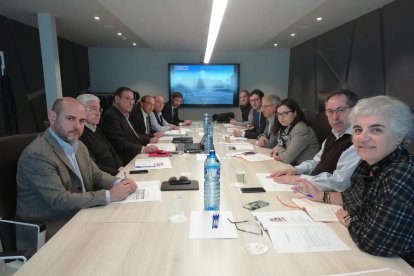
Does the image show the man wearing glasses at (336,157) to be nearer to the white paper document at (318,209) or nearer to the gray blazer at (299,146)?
the white paper document at (318,209)

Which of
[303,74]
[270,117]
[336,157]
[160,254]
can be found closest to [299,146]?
[336,157]

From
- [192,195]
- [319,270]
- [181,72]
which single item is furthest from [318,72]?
[319,270]

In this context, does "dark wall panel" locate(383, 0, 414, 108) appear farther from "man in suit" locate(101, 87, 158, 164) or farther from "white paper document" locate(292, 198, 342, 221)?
"man in suit" locate(101, 87, 158, 164)

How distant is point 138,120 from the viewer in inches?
169

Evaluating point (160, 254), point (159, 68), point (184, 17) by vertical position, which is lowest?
point (160, 254)

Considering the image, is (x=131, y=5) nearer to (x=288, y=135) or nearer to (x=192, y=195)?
(x=288, y=135)

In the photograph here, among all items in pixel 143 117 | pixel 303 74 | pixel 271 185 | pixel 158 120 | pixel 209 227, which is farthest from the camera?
pixel 303 74

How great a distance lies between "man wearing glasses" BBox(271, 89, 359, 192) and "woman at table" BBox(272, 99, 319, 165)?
0.39m

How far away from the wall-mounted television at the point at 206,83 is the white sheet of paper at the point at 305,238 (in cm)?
695

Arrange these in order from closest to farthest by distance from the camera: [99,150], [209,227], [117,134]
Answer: [209,227], [99,150], [117,134]

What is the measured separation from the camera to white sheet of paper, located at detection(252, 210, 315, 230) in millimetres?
1316

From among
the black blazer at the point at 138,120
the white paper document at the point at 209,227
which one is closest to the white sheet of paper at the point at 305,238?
the white paper document at the point at 209,227

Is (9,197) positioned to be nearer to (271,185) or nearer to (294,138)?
(271,185)

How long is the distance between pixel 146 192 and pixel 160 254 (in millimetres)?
683
